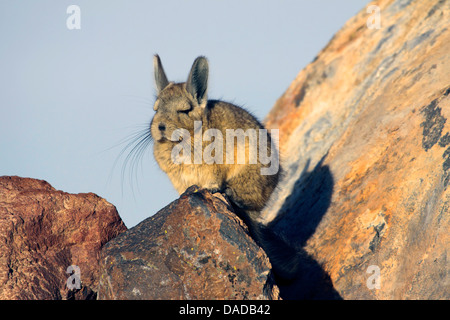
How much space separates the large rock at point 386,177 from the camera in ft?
26.8

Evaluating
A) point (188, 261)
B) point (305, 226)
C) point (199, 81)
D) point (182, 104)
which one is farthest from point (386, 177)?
point (188, 261)

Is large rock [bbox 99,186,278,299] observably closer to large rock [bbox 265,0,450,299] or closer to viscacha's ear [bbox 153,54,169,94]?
large rock [bbox 265,0,450,299]

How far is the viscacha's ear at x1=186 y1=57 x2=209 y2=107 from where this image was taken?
852cm

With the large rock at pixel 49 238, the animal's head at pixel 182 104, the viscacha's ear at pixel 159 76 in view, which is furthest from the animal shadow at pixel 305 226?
the viscacha's ear at pixel 159 76

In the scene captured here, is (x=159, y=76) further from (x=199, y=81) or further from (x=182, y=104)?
(x=182, y=104)

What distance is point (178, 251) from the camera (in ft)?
20.9

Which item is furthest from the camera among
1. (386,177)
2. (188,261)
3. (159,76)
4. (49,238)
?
(386,177)

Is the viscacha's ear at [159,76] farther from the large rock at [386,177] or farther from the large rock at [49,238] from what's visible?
the large rock at [386,177]

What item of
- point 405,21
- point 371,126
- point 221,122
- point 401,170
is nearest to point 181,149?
point 221,122

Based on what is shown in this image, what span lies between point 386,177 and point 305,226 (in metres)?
2.12

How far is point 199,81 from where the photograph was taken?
867 centimetres

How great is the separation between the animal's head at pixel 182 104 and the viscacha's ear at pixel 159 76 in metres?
0.34

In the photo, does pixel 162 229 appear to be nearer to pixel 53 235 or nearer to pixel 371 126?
pixel 53 235

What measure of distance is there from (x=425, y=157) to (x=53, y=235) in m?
5.90
